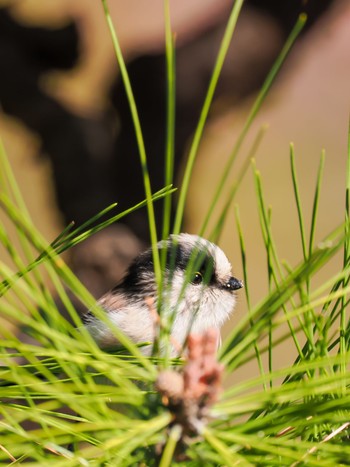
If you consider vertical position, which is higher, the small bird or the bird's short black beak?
the bird's short black beak

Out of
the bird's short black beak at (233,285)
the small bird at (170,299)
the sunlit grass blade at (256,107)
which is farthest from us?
the bird's short black beak at (233,285)

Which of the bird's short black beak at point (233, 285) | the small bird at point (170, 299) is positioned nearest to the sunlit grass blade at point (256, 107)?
the small bird at point (170, 299)

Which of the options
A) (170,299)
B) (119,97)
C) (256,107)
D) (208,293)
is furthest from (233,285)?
(256,107)

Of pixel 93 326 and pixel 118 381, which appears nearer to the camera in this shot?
pixel 118 381

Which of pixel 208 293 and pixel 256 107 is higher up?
pixel 208 293

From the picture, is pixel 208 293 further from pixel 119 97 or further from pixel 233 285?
pixel 119 97

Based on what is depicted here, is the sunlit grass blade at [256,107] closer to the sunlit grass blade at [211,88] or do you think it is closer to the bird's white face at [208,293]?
the sunlit grass blade at [211,88]

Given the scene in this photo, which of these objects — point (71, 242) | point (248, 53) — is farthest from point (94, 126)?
point (71, 242)

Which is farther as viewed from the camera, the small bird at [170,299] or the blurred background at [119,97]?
the blurred background at [119,97]

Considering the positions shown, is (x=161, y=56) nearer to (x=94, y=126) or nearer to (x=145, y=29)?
(x=94, y=126)

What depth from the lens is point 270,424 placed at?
1.65 feet

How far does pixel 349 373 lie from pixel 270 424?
0.25 feet

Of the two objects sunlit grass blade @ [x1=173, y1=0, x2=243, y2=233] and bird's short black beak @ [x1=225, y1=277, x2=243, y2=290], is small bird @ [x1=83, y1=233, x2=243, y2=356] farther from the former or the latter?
sunlit grass blade @ [x1=173, y1=0, x2=243, y2=233]

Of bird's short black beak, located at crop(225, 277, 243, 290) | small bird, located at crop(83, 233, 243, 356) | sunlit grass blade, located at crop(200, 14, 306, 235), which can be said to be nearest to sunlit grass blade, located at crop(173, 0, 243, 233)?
sunlit grass blade, located at crop(200, 14, 306, 235)
